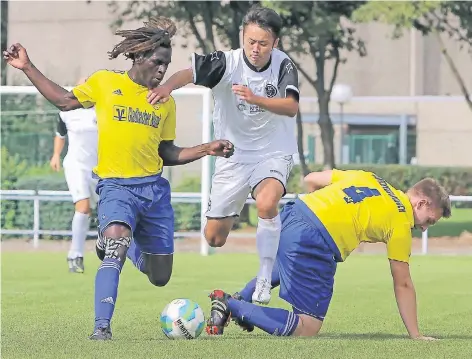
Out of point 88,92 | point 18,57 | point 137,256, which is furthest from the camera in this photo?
point 137,256

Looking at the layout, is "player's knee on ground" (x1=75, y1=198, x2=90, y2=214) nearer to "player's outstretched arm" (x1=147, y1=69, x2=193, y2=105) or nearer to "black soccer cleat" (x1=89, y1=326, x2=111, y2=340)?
"player's outstretched arm" (x1=147, y1=69, x2=193, y2=105)

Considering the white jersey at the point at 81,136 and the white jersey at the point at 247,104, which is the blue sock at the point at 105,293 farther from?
the white jersey at the point at 81,136

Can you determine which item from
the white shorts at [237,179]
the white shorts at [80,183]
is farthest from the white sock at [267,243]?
the white shorts at [80,183]

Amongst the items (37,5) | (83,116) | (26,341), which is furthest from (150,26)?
(37,5)

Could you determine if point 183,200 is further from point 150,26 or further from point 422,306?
point 150,26

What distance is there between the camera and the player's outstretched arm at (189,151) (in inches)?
340

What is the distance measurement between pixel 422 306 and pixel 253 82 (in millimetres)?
2903

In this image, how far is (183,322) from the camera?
8.53 metres

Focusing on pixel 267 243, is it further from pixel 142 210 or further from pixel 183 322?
pixel 183 322

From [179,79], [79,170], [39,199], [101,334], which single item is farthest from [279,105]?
[39,199]

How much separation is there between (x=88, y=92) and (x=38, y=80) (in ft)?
1.85

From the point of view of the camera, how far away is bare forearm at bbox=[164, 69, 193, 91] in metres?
9.02

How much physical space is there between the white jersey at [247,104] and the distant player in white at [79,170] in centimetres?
481

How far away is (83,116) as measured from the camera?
1538 centimetres
